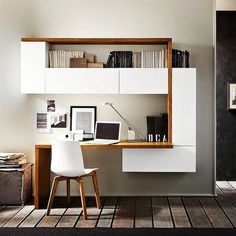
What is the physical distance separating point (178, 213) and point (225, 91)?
2.88 m

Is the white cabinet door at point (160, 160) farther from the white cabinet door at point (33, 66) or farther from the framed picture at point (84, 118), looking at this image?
the white cabinet door at point (33, 66)

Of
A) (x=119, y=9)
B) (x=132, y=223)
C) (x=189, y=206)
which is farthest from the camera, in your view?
(x=119, y=9)

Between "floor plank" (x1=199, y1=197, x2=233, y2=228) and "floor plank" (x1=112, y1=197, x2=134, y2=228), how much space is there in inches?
30.9

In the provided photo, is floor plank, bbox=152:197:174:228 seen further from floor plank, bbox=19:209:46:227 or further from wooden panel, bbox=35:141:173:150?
floor plank, bbox=19:209:46:227

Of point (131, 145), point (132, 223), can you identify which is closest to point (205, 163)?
point (131, 145)

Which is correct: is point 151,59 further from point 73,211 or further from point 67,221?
point 67,221

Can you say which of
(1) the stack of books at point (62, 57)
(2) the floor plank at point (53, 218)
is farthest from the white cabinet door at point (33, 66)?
(2) the floor plank at point (53, 218)

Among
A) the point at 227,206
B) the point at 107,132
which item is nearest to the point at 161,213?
the point at 227,206

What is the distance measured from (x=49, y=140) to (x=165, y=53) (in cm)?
174

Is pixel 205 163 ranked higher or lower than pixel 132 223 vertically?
higher

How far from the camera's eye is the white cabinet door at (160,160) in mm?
5805

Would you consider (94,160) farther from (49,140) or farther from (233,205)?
(233,205)

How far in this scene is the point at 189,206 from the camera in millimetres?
5559

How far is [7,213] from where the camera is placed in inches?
207
